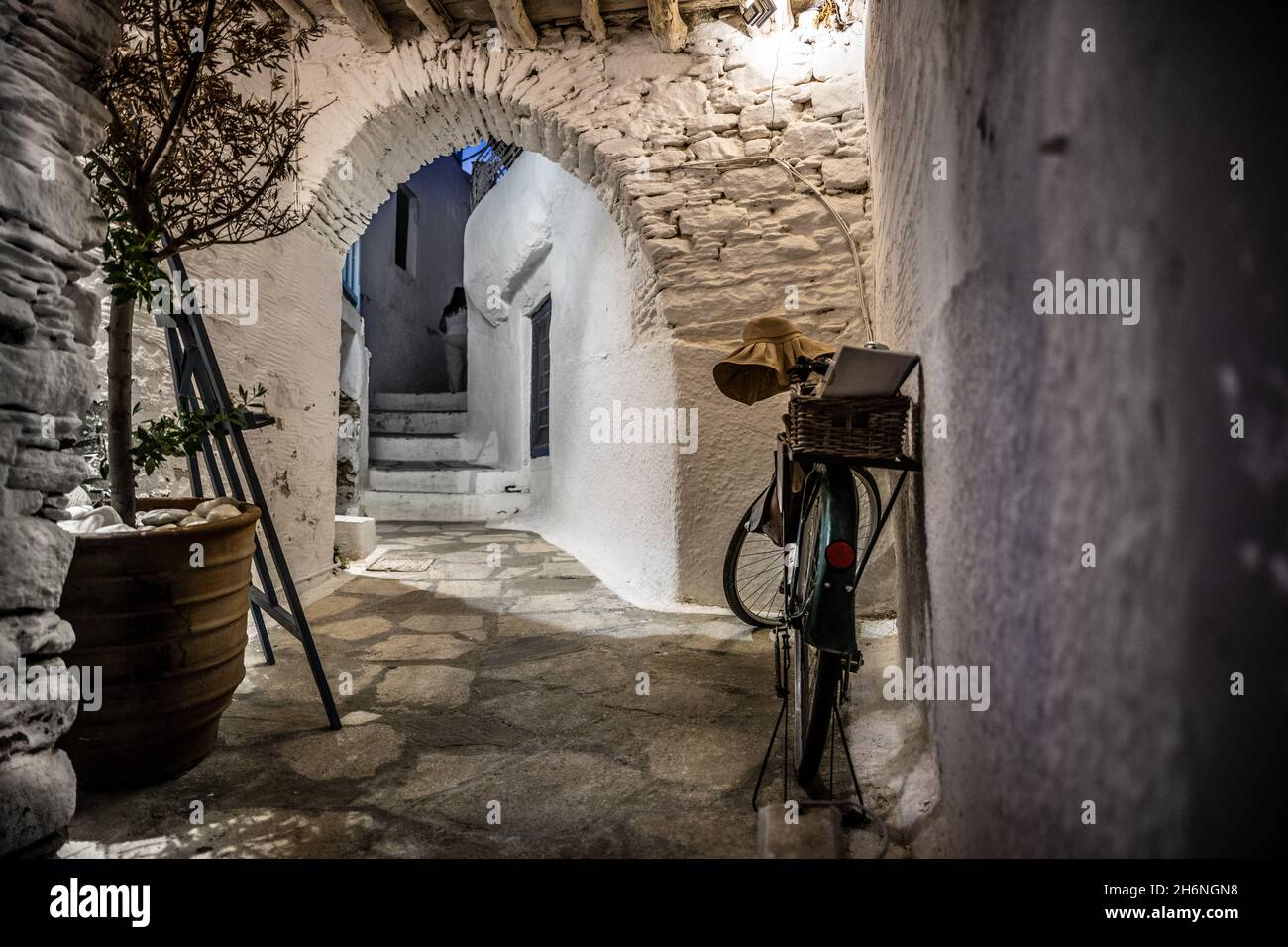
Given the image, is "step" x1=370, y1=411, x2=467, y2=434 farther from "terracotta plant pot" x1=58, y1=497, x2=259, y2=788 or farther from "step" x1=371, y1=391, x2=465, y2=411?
"terracotta plant pot" x1=58, y1=497, x2=259, y2=788

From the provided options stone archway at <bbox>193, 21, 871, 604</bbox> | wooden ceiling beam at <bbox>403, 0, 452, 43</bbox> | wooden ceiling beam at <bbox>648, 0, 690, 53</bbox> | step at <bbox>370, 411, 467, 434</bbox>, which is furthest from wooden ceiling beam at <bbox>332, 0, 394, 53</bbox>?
step at <bbox>370, 411, 467, 434</bbox>

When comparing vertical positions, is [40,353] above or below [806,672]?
above

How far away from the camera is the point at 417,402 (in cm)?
1199

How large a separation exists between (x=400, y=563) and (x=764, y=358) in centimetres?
391

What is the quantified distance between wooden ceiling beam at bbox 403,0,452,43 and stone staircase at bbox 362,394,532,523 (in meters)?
5.55

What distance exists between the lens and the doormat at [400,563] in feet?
16.3

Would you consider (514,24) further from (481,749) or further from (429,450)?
(429,450)

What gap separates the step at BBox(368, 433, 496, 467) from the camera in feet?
33.2

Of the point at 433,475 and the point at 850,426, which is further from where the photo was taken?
the point at 433,475

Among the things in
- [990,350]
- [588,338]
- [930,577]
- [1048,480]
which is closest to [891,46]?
[990,350]

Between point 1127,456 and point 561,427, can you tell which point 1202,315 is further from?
point 561,427

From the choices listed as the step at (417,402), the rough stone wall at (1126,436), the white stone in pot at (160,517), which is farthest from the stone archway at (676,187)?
the step at (417,402)

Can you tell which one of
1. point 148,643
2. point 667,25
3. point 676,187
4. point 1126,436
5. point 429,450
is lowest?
point 148,643

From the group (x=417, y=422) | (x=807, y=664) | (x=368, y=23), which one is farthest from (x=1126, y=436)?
(x=417, y=422)
